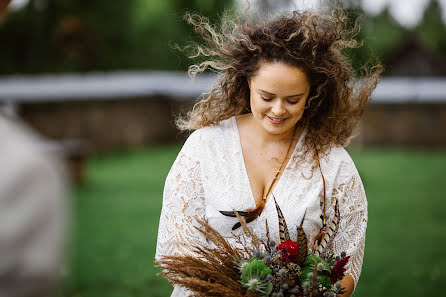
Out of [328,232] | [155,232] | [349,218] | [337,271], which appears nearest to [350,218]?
[349,218]

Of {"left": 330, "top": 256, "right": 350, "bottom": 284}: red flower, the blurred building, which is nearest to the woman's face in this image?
{"left": 330, "top": 256, "right": 350, "bottom": 284}: red flower

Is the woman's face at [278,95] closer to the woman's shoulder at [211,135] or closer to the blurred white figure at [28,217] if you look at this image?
the woman's shoulder at [211,135]

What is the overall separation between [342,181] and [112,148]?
11.7 meters

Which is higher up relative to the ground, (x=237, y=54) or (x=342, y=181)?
(x=237, y=54)

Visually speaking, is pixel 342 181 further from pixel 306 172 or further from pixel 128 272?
pixel 128 272

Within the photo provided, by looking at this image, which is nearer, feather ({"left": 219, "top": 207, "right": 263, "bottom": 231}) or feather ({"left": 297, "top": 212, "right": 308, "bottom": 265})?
feather ({"left": 297, "top": 212, "right": 308, "bottom": 265})

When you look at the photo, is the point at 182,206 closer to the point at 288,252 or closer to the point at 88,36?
the point at 288,252

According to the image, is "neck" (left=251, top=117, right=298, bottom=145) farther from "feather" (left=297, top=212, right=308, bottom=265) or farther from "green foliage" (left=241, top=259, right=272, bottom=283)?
"green foliage" (left=241, top=259, right=272, bottom=283)

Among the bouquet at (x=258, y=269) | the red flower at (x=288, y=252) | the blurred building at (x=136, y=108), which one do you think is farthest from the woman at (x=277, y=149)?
the blurred building at (x=136, y=108)

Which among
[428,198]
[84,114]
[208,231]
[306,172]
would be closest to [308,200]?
[306,172]

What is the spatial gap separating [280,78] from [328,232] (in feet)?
2.21

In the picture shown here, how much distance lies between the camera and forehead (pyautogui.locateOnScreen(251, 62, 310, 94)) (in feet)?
7.03

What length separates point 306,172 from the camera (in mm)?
2264

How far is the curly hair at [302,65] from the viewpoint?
221 centimetres
